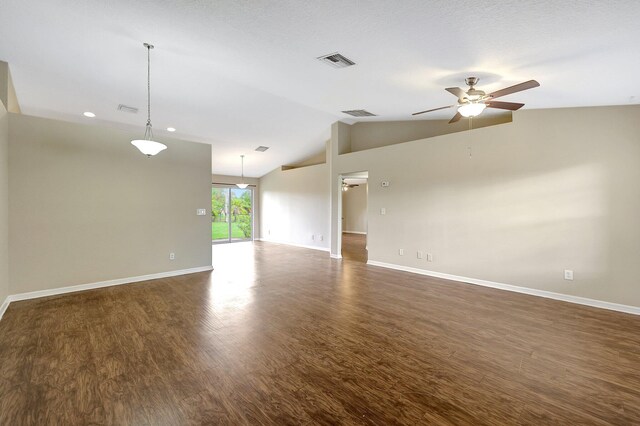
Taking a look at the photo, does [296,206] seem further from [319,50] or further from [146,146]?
[319,50]

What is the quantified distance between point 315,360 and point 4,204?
4581 mm

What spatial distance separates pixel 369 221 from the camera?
21.8ft

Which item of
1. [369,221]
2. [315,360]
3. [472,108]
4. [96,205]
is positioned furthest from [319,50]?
[96,205]

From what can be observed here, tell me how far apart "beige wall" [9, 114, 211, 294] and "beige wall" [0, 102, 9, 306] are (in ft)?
0.38

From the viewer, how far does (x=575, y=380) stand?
218 cm

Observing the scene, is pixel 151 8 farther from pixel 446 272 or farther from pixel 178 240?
pixel 446 272

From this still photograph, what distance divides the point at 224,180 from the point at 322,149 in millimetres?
4097

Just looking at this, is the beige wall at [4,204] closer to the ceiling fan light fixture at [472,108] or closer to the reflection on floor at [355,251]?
the ceiling fan light fixture at [472,108]

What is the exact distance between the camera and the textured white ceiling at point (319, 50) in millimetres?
2256

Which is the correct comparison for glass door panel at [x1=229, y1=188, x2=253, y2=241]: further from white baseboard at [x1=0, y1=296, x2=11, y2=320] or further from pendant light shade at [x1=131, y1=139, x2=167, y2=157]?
pendant light shade at [x1=131, y1=139, x2=167, y2=157]

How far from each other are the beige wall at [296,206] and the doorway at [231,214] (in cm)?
59

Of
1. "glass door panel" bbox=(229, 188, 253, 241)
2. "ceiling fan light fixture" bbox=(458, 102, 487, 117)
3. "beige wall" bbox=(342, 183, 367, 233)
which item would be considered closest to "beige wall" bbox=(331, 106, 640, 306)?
"ceiling fan light fixture" bbox=(458, 102, 487, 117)

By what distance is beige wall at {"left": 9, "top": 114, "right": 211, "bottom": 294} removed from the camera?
4.03 metres

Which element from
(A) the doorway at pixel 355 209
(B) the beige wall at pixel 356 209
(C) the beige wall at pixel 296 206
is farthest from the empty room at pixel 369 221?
(B) the beige wall at pixel 356 209
